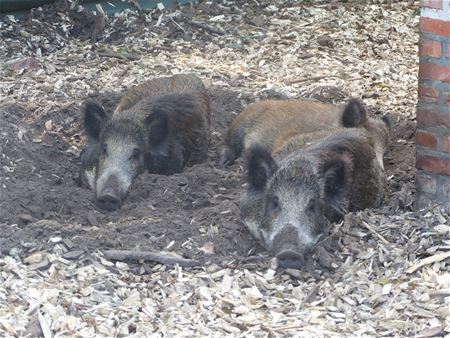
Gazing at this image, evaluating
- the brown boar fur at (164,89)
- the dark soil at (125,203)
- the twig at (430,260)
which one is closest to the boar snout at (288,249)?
the dark soil at (125,203)

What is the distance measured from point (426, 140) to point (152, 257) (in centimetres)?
178

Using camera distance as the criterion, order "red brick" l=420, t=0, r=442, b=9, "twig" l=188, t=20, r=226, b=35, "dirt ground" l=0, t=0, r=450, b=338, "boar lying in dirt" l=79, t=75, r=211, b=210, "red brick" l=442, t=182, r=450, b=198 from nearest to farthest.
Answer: "dirt ground" l=0, t=0, r=450, b=338 → "red brick" l=420, t=0, r=442, b=9 → "red brick" l=442, t=182, r=450, b=198 → "boar lying in dirt" l=79, t=75, r=211, b=210 → "twig" l=188, t=20, r=226, b=35

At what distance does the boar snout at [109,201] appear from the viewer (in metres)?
6.94

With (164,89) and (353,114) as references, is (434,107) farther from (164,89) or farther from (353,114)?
(164,89)

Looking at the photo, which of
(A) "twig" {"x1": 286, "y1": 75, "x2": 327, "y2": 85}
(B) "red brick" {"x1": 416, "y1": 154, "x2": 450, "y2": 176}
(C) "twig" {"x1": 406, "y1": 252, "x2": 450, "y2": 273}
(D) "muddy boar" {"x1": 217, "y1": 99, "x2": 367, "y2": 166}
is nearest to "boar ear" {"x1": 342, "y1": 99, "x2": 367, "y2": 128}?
(D) "muddy boar" {"x1": 217, "y1": 99, "x2": 367, "y2": 166}

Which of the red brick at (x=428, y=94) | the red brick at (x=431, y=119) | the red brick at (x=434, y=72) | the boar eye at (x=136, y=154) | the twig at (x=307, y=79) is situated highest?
the red brick at (x=434, y=72)

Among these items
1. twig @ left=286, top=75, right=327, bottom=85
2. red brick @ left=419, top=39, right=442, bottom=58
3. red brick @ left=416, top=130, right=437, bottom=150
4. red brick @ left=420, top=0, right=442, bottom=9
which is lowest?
twig @ left=286, top=75, right=327, bottom=85

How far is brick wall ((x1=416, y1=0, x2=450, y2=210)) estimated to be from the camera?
5879 mm

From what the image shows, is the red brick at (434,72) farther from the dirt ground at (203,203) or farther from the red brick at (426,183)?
the dirt ground at (203,203)

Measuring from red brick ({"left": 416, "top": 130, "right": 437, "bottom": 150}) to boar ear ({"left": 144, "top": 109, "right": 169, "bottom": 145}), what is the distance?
7.49ft

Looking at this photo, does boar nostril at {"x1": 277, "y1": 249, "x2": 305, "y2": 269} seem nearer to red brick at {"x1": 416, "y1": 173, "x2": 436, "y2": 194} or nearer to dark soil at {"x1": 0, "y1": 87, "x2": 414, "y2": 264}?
dark soil at {"x1": 0, "y1": 87, "x2": 414, "y2": 264}

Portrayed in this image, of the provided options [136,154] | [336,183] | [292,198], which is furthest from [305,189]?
[136,154]

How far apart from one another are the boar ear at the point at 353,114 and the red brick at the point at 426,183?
3.64 feet

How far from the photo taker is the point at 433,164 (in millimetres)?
6191
